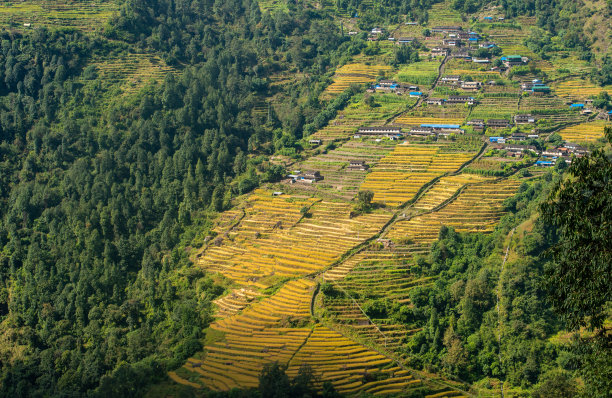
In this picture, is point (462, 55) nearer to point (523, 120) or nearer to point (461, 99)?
point (461, 99)

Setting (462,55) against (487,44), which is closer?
(462,55)

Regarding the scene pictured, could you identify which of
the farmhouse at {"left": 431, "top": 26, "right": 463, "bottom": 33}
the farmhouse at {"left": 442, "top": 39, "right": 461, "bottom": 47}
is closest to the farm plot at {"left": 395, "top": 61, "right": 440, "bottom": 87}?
the farmhouse at {"left": 442, "top": 39, "right": 461, "bottom": 47}

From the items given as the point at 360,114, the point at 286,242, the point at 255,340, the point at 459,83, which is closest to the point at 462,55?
the point at 459,83

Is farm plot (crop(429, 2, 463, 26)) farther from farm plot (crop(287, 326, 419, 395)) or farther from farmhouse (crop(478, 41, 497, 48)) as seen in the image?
farm plot (crop(287, 326, 419, 395))

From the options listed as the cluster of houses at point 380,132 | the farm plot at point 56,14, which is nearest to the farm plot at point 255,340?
the cluster of houses at point 380,132

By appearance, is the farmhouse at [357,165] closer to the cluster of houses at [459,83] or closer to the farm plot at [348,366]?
the cluster of houses at [459,83]

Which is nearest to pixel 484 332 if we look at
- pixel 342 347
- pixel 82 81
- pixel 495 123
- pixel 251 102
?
pixel 342 347

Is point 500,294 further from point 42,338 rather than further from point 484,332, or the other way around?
point 42,338
